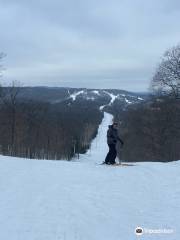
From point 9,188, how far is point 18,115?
51.9 m

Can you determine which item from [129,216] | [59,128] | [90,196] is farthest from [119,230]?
[59,128]

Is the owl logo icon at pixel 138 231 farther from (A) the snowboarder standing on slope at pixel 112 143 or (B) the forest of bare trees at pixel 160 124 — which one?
(B) the forest of bare trees at pixel 160 124

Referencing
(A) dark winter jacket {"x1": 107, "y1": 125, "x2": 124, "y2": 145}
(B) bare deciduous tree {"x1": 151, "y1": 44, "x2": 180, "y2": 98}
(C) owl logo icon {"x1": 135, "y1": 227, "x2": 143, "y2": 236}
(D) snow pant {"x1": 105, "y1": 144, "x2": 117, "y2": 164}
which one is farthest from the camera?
(B) bare deciduous tree {"x1": 151, "y1": 44, "x2": 180, "y2": 98}

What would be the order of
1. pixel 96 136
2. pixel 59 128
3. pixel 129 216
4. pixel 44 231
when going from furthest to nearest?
pixel 96 136 < pixel 59 128 < pixel 129 216 < pixel 44 231

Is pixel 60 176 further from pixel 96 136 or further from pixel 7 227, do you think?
pixel 96 136

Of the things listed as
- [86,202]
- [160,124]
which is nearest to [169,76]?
[160,124]

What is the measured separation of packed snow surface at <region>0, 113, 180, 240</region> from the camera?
929 cm

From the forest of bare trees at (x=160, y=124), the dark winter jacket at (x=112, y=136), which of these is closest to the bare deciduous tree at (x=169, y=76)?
the forest of bare trees at (x=160, y=124)

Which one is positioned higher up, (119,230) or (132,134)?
(119,230)

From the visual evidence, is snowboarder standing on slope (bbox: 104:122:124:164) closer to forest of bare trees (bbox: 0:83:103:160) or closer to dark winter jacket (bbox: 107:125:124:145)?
dark winter jacket (bbox: 107:125:124:145)

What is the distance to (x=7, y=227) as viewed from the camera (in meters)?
9.45

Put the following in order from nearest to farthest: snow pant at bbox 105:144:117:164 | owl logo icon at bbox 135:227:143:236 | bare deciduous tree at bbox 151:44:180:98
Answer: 1. owl logo icon at bbox 135:227:143:236
2. snow pant at bbox 105:144:117:164
3. bare deciduous tree at bbox 151:44:180:98

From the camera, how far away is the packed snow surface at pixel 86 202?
30.5ft

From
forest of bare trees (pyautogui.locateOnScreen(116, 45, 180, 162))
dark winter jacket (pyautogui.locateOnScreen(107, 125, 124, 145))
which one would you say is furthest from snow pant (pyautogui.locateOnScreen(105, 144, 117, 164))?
forest of bare trees (pyautogui.locateOnScreen(116, 45, 180, 162))
